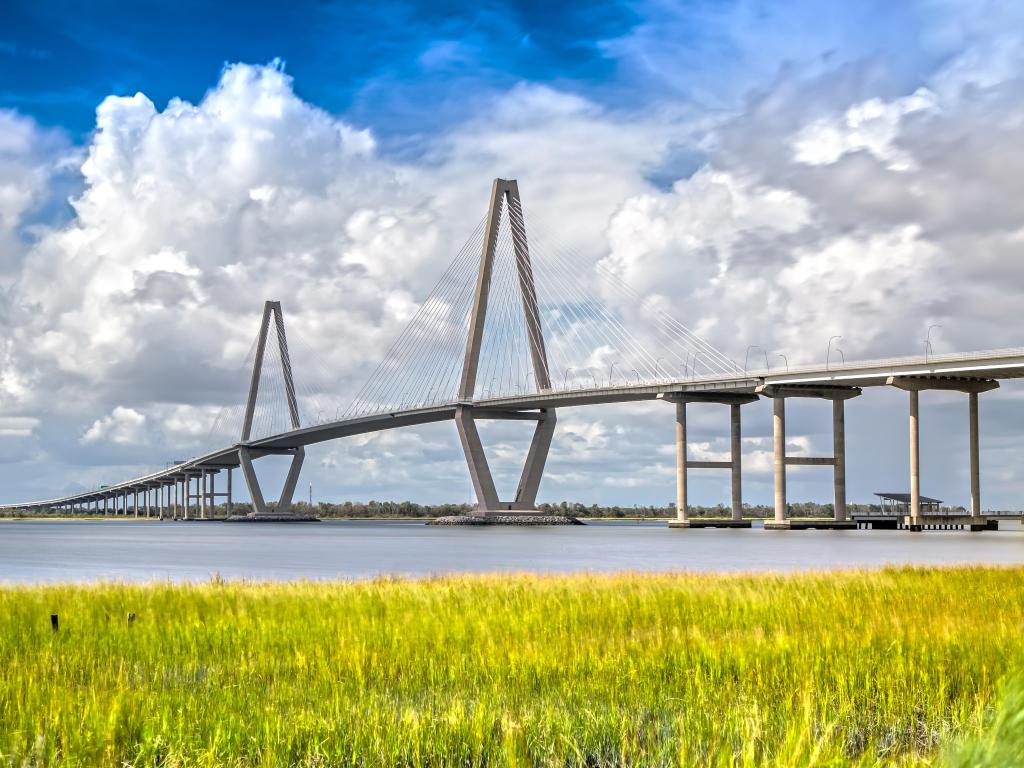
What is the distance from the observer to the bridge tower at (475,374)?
86562 millimetres

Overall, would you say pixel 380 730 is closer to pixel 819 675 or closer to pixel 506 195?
pixel 819 675

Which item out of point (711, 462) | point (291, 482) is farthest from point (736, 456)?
point (291, 482)

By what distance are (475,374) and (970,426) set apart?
37.6 metres

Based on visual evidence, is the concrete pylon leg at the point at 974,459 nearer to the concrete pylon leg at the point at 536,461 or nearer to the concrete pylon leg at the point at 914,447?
the concrete pylon leg at the point at 914,447

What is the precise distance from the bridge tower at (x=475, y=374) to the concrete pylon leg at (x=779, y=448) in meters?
17.1

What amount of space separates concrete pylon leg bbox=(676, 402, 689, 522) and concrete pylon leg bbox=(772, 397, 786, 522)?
7353mm

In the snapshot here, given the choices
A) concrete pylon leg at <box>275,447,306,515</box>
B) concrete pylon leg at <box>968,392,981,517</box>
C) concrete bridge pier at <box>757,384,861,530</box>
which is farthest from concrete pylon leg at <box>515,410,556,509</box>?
concrete pylon leg at <box>275,447,306,515</box>

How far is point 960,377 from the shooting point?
274ft

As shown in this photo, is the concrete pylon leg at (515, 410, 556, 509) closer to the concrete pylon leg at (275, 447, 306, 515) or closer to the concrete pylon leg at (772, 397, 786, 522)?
the concrete pylon leg at (772, 397, 786, 522)

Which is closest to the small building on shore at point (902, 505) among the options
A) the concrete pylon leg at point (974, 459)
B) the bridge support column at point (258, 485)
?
the concrete pylon leg at point (974, 459)

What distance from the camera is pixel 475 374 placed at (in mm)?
89000

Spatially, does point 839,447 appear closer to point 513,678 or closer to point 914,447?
point 914,447

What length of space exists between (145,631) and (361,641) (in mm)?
3363

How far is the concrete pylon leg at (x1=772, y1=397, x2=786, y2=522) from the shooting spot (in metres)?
87.9
